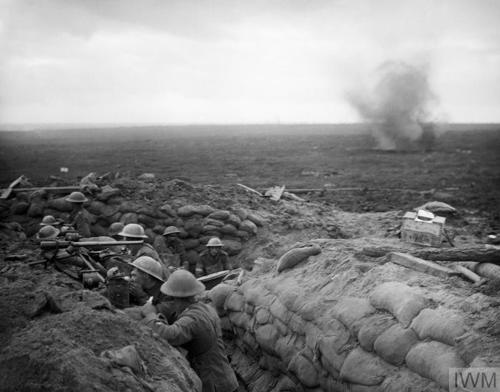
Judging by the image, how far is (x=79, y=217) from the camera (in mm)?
8320

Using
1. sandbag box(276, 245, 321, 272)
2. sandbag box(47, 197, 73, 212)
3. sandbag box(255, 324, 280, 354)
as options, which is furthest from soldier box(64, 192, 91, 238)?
sandbag box(255, 324, 280, 354)

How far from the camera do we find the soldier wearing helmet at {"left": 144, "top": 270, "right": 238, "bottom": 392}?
141 inches

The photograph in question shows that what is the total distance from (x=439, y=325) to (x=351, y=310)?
897 mm

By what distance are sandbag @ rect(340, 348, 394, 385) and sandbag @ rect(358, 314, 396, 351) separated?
0.08 metres

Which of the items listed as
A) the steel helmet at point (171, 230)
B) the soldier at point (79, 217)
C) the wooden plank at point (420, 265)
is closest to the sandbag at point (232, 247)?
the steel helmet at point (171, 230)

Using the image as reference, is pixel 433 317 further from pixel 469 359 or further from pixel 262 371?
pixel 262 371

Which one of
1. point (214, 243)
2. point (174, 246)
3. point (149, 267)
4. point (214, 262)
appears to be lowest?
point (214, 262)

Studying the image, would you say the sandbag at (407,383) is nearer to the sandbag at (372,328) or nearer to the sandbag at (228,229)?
the sandbag at (372,328)

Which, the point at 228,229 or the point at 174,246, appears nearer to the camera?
the point at 174,246

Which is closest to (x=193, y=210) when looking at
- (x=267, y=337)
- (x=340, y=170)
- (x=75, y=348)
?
(x=267, y=337)

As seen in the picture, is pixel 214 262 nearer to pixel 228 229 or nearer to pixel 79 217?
pixel 228 229

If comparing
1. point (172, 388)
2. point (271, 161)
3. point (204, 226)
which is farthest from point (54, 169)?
point (172, 388)

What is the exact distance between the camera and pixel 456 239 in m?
9.42

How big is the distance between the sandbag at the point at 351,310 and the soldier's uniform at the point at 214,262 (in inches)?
160
